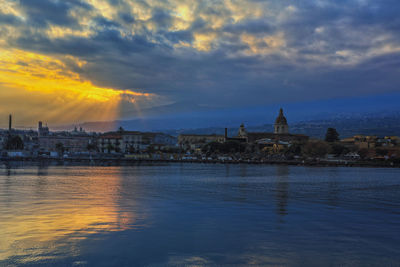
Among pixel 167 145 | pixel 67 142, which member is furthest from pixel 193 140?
pixel 67 142

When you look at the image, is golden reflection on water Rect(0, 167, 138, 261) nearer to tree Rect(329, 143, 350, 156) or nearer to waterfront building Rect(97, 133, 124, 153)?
tree Rect(329, 143, 350, 156)

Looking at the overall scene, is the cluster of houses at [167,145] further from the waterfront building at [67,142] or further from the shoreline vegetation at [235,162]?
the shoreline vegetation at [235,162]

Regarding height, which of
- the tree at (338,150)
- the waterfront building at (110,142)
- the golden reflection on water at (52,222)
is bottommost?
the golden reflection on water at (52,222)

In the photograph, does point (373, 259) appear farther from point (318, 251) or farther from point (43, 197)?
point (43, 197)

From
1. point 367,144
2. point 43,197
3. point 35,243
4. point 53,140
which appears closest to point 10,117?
point 53,140

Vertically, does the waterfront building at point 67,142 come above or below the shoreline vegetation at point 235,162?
above

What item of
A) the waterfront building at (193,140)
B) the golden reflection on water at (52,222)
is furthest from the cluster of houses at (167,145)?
the golden reflection on water at (52,222)

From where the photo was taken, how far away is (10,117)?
15875cm

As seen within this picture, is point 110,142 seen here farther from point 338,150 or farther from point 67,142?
point 338,150

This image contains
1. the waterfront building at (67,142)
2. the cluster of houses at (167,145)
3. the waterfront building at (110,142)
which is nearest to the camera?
the cluster of houses at (167,145)

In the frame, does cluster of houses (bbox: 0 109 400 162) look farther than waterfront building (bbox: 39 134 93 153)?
No

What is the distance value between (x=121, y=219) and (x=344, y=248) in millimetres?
8849

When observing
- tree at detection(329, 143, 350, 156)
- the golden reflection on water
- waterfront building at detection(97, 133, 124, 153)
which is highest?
waterfront building at detection(97, 133, 124, 153)

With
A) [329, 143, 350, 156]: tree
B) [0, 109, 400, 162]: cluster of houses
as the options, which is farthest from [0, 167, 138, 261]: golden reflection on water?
[329, 143, 350, 156]: tree
